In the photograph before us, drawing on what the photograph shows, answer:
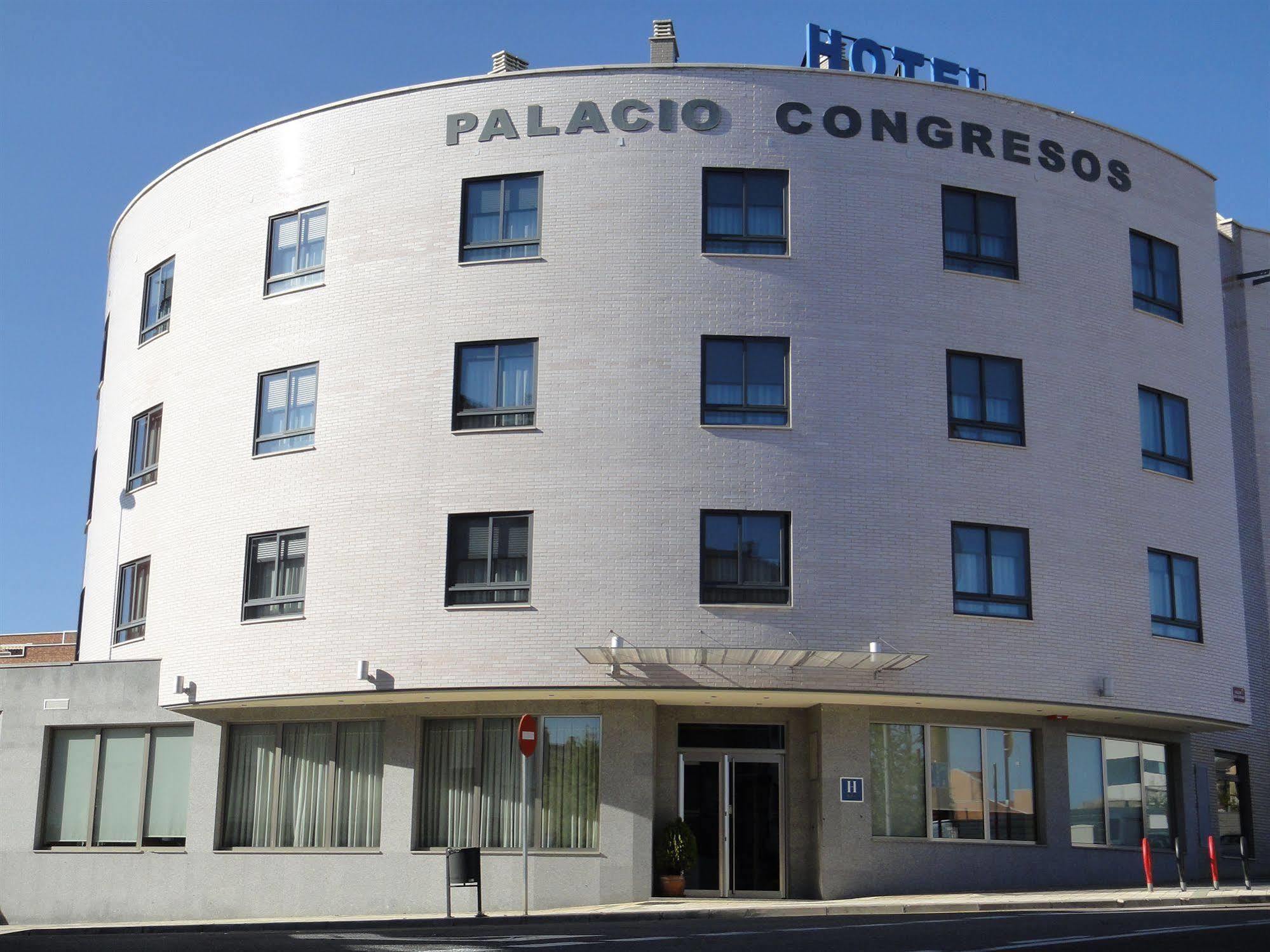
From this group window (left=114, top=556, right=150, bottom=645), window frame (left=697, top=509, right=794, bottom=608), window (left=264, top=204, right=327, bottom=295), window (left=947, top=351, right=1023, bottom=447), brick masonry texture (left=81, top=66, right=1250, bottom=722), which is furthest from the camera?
window (left=114, top=556, right=150, bottom=645)

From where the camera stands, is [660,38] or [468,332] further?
[660,38]

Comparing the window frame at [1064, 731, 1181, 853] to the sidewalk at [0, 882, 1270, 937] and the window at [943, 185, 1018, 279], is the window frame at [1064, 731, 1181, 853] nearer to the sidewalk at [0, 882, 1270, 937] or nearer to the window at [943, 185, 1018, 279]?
the sidewalk at [0, 882, 1270, 937]

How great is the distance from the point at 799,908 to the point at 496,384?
34.6 ft

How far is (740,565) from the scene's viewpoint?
25547mm

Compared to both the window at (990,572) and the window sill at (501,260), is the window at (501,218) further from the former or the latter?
the window at (990,572)

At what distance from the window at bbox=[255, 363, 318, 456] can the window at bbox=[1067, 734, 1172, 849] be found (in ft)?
51.3

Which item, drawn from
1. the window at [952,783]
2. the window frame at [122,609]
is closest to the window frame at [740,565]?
the window at [952,783]

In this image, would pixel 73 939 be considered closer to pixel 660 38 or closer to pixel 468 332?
pixel 468 332

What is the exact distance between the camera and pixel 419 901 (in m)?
26.1

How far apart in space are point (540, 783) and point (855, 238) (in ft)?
37.2

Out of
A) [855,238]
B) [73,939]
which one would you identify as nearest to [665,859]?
[73,939]

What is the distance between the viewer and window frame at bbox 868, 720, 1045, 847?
26422 mm

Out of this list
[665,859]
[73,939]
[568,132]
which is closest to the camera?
[73,939]

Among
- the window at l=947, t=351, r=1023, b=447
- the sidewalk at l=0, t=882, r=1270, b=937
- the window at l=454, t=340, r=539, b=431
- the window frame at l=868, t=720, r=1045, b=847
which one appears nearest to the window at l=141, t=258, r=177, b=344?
the window at l=454, t=340, r=539, b=431
